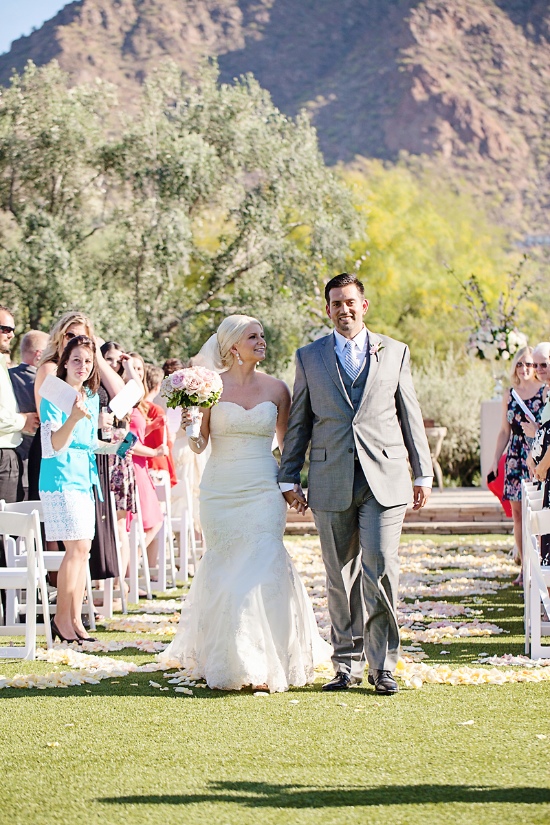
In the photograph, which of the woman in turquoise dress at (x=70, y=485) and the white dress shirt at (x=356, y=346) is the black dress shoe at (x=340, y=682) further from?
the woman in turquoise dress at (x=70, y=485)

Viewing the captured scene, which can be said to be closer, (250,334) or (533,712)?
(533,712)

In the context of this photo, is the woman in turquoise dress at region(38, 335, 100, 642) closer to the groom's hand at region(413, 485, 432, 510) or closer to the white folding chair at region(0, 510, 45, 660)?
the white folding chair at region(0, 510, 45, 660)

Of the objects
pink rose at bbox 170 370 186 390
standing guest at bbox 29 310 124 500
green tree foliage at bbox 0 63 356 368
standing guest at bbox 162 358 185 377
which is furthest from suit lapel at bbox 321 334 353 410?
green tree foliage at bbox 0 63 356 368

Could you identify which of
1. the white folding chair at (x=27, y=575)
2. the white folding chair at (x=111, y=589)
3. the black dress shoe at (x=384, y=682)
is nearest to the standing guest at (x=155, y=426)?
the white folding chair at (x=111, y=589)

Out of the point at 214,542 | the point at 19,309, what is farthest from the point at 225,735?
the point at 19,309

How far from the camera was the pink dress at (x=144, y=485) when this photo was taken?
10.3 metres

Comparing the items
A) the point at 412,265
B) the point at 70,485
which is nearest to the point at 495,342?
the point at 70,485

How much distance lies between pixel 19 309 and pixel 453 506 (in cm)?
1225

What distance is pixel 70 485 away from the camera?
7.59m

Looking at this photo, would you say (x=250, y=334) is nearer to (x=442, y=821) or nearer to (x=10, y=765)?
(x=10, y=765)

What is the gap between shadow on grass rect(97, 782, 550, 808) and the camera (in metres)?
3.94

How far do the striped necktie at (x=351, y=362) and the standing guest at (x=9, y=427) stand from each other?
341cm

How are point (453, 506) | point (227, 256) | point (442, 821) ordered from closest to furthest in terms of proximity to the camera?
point (442, 821), point (453, 506), point (227, 256)

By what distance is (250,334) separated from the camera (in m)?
6.50
